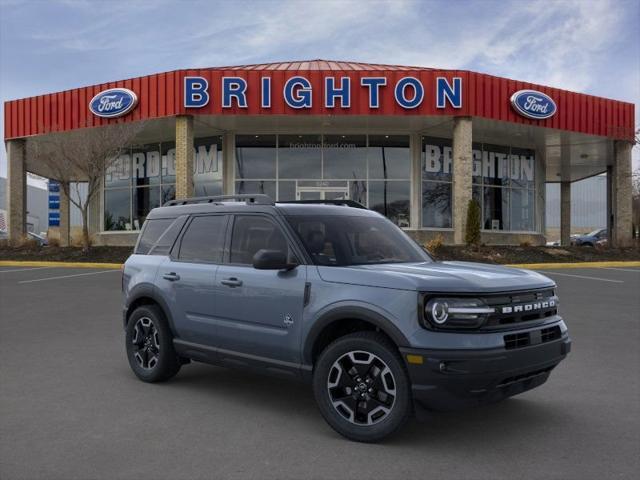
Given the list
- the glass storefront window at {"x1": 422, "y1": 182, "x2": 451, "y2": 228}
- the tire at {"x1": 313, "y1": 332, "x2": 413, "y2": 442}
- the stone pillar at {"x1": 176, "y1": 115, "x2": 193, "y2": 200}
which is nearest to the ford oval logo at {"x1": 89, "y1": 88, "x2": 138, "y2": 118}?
the stone pillar at {"x1": 176, "y1": 115, "x2": 193, "y2": 200}

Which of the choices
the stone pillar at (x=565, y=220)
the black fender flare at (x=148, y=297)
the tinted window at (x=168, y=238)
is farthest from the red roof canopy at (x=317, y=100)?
the black fender flare at (x=148, y=297)

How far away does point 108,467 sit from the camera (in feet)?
12.2

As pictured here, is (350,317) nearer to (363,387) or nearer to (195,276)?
(363,387)

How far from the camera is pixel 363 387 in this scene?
4195 millimetres

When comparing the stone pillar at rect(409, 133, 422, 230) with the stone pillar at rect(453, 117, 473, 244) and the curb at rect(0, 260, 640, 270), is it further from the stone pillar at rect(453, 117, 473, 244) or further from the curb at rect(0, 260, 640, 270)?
the curb at rect(0, 260, 640, 270)

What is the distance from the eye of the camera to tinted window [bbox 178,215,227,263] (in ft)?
18.1

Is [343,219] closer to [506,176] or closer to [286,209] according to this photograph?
[286,209]

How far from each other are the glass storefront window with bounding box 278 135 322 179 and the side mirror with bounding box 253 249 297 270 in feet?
67.8

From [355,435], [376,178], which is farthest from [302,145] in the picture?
[355,435]

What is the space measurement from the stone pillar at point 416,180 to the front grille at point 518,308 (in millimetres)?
20891

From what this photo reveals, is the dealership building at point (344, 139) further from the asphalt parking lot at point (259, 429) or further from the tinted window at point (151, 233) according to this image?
the tinted window at point (151, 233)

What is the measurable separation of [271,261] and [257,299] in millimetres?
484

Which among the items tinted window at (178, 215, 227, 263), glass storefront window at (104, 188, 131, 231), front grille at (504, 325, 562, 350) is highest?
glass storefront window at (104, 188, 131, 231)

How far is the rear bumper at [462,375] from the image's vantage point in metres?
3.82
